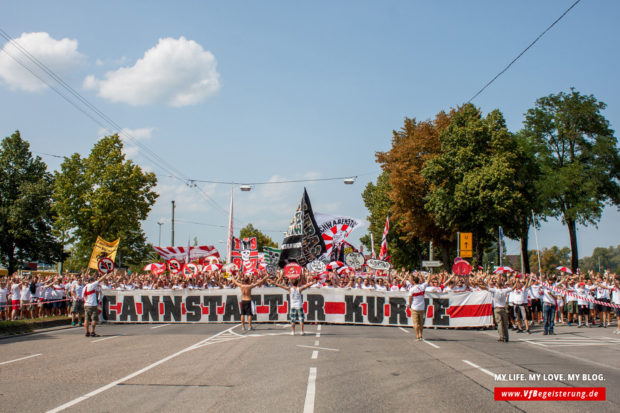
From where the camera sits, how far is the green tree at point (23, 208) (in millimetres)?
50562

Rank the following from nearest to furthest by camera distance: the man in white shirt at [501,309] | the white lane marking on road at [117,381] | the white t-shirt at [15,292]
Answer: the white lane marking on road at [117,381] → the man in white shirt at [501,309] → the white t-shirt at [15,292]

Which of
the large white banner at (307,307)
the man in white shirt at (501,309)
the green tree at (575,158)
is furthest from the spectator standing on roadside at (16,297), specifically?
the green tree at (575,158)

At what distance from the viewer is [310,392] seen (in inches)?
303

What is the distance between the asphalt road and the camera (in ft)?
23.3

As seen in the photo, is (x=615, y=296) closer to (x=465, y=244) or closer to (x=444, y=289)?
(x=444, y=289)

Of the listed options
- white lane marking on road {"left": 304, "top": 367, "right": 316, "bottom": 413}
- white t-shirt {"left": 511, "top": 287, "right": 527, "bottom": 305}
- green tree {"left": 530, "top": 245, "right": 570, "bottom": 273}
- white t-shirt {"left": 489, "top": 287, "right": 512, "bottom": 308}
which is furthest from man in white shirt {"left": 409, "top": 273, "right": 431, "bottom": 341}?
green tree {"left": 530, "top": 245, "right": 570, "bottom": 273}

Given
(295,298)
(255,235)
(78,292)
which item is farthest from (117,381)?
(255,235)

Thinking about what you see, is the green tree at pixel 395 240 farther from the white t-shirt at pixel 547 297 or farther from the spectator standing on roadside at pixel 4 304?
the spectator standing on roadside at pixel 4 304

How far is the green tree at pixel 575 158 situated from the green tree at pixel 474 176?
7052 mm

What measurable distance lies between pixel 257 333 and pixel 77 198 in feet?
88.8

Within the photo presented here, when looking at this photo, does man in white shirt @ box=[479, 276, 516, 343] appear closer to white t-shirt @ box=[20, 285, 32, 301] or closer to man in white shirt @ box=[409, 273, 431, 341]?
man in white shirt @ box=[409, 273, 431, 341]

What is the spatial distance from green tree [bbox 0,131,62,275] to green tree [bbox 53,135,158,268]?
14040 mm

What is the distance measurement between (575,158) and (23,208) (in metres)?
50.9

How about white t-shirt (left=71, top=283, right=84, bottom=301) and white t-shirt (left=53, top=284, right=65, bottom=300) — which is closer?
white t-shirt (left=71, top=283, right=84, bottom=301)
